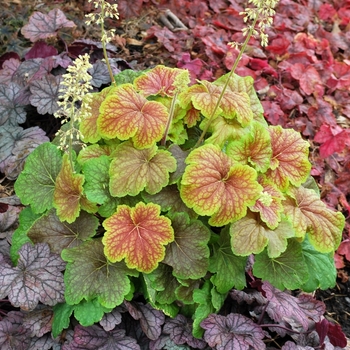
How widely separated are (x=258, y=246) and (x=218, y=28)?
227 cm

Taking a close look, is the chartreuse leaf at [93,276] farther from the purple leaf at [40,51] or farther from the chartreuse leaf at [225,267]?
the purple leaf at [40,51]

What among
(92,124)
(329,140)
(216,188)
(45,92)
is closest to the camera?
(216,188)

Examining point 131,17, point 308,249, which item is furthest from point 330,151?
point 131,17

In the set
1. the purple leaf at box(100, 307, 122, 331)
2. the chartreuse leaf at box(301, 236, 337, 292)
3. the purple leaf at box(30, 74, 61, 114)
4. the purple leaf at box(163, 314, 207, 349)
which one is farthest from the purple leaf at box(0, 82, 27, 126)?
the chartreuse leaf at box(301, 236, 337, 292)

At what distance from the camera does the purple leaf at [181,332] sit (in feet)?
6.13

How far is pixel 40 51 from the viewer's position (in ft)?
9.48

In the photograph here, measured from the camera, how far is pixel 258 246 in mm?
1783

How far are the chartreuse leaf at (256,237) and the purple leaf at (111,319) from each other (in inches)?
19.1

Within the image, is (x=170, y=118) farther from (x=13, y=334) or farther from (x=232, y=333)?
(x=13, y=334)

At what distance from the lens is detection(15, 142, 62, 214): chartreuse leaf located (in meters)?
1.97

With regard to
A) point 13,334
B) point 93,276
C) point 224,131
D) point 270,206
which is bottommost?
point 13,334

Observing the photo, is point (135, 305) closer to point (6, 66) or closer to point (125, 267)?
point (125, 267)

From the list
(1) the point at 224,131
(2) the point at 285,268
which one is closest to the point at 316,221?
(2) the point at 285,268

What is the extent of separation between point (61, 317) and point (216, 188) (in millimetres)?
715
